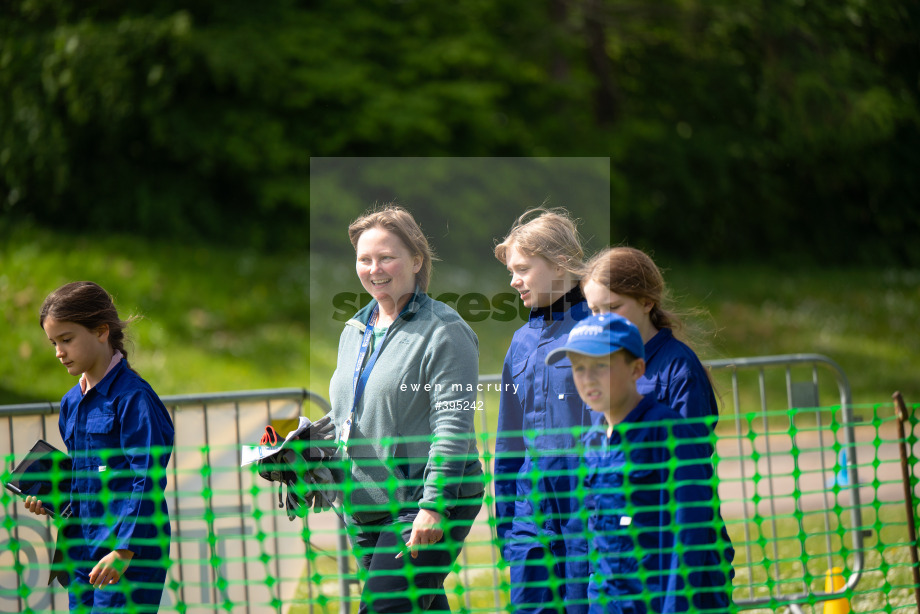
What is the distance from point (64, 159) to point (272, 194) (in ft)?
10.3

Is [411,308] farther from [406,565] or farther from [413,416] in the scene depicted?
[406,565]

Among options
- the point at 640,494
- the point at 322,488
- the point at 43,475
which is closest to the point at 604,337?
the point at 640,494

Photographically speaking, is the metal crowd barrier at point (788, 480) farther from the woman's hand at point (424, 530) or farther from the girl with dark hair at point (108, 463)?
the girl with dark hair at point (108, 463)

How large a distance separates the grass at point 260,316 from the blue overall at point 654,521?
22.9 feet

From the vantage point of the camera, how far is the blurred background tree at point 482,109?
12344mm

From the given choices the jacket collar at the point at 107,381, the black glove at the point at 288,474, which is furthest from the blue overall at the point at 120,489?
the black glove at the point at 288,474

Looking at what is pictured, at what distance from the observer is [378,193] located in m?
13.7

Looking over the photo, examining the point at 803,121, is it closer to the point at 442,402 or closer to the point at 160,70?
the point at 160,70

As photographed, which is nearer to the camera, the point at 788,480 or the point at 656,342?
the point at 656,342

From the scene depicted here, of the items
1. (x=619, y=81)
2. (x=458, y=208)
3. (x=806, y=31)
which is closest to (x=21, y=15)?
(x=458, y=208)

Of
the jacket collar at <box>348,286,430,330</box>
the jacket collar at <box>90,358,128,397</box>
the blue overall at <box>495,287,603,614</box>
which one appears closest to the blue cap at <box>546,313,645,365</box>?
the blue overall at <box>495,287,603,614</box>

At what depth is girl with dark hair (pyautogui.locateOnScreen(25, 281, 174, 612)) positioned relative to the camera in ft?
9.58

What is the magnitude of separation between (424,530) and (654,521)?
0.79 meters

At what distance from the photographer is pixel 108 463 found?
9.95 ft
